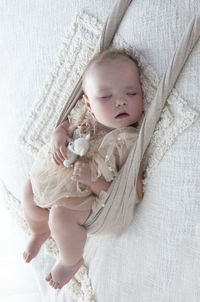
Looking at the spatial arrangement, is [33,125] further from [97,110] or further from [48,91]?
[97,110]

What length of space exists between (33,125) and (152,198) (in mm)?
447

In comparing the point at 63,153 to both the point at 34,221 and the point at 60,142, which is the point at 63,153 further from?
the point at 34,221

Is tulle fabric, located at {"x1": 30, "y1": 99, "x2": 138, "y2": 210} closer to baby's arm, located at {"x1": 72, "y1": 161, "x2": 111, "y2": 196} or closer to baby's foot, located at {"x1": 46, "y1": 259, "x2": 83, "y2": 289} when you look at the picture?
baby's arm, located at {"x1": 72, "y1": 161, "x2": 111, "y2": 196}

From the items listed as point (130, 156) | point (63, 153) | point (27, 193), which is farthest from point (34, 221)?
point (130, 156)

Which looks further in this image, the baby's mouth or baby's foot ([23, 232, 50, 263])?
baby's foot ([23, 232, 50, 263])

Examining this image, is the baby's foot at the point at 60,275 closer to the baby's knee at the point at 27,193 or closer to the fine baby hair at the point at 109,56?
the baby's knee at the point at 27,193

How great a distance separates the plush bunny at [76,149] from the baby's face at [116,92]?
0.07 meters

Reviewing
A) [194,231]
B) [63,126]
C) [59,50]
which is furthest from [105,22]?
[194,231]

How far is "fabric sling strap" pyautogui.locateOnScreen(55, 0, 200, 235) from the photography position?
94cm

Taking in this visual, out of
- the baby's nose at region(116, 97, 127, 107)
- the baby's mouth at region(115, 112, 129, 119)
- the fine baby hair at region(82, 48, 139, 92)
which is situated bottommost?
the baby's mouth at region(115, 112, 129, 119)

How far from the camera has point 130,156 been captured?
1.01 meters

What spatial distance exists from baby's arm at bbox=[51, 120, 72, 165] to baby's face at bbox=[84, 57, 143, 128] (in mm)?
119

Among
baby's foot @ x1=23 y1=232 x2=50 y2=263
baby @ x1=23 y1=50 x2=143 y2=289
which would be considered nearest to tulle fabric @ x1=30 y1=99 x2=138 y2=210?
baby @ x1=23 y1=50 x2=143 y2=289

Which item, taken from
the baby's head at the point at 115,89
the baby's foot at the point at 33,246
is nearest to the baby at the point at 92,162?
the baby's head at the point at 115,89
